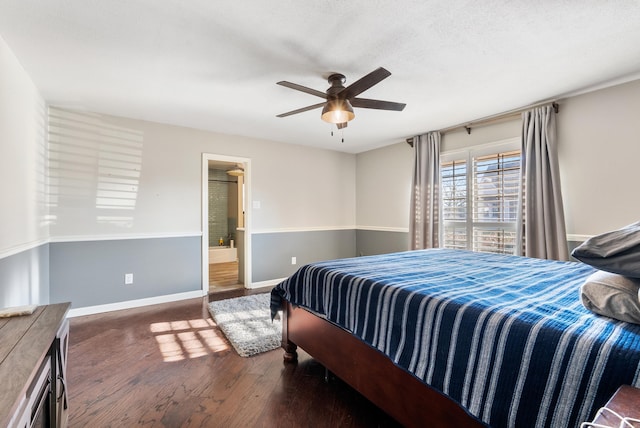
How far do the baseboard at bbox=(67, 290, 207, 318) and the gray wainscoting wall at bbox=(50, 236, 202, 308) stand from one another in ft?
0.14

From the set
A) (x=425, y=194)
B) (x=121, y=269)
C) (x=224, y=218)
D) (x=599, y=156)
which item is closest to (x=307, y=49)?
(x=425, y=194)

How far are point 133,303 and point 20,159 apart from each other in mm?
1925

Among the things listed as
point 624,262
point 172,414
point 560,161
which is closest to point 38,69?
point 172,414

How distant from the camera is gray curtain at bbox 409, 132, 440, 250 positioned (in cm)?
407

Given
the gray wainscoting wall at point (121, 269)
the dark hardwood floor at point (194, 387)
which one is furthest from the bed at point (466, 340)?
the gray wainscoting wall at point (121, 269)

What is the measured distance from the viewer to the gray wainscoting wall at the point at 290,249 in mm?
4492

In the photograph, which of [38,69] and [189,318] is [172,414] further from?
[38,69]

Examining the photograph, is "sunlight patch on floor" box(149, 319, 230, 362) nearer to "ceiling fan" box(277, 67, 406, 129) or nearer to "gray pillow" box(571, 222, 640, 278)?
"ceiling fan" box(277, 67, 406, 129)

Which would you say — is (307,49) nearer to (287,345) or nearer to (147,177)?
(287,345)

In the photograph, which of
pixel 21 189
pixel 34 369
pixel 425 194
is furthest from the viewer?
pixel 425 194

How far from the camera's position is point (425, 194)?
417 cm

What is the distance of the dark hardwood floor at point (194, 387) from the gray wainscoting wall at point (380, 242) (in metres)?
2.83

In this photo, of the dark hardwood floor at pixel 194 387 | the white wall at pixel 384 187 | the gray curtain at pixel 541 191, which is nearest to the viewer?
the dark hardwood floor at pixel 194 387

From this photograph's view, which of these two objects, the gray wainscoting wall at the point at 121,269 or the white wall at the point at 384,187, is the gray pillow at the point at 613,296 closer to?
the white wall at the point at 384,187
